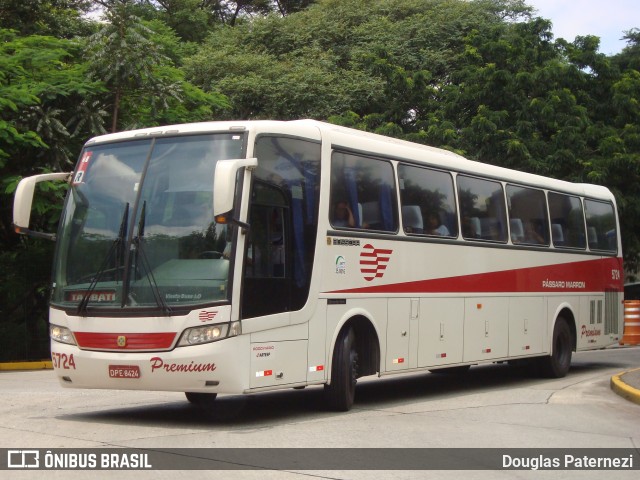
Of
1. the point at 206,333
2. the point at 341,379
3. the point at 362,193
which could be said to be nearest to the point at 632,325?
the point at 362,193

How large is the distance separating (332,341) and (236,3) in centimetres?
4190

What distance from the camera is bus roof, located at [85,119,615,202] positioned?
11.0 meters

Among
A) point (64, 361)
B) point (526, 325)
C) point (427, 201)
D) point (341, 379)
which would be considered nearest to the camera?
point (64, 361)

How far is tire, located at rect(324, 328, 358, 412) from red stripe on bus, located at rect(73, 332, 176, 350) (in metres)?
2.37

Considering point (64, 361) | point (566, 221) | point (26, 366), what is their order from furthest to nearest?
point (26, 366), point (566, 221), point (64, 361)

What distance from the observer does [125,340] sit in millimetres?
10500

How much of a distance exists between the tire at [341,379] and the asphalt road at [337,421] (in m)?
0.17

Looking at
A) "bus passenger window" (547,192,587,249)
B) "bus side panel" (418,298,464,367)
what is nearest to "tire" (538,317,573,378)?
"bus passenger window" (547,192,587,249)

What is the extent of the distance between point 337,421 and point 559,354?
26.9 feet

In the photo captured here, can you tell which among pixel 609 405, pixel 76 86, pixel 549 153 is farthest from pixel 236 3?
pixel 609 405

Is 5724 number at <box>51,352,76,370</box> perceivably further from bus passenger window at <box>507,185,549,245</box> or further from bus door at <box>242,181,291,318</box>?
bus passenger window at <box>507,185,549,245</box>

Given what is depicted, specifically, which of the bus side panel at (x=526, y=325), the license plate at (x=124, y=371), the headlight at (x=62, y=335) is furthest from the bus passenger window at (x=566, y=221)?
the headlight at (x=62, y=335)

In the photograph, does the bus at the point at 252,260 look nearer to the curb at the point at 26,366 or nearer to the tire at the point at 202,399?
the tire at the point at 202,399

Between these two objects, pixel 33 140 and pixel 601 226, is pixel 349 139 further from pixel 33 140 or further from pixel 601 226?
pixel 33 140
